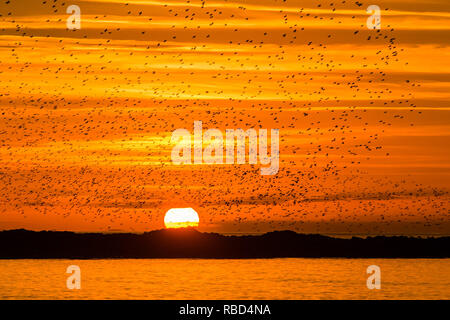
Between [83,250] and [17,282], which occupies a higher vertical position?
[83,250]

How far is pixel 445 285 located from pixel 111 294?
29345 millimetres

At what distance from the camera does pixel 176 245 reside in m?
183

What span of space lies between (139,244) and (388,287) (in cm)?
12272

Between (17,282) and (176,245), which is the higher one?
(176,245)
